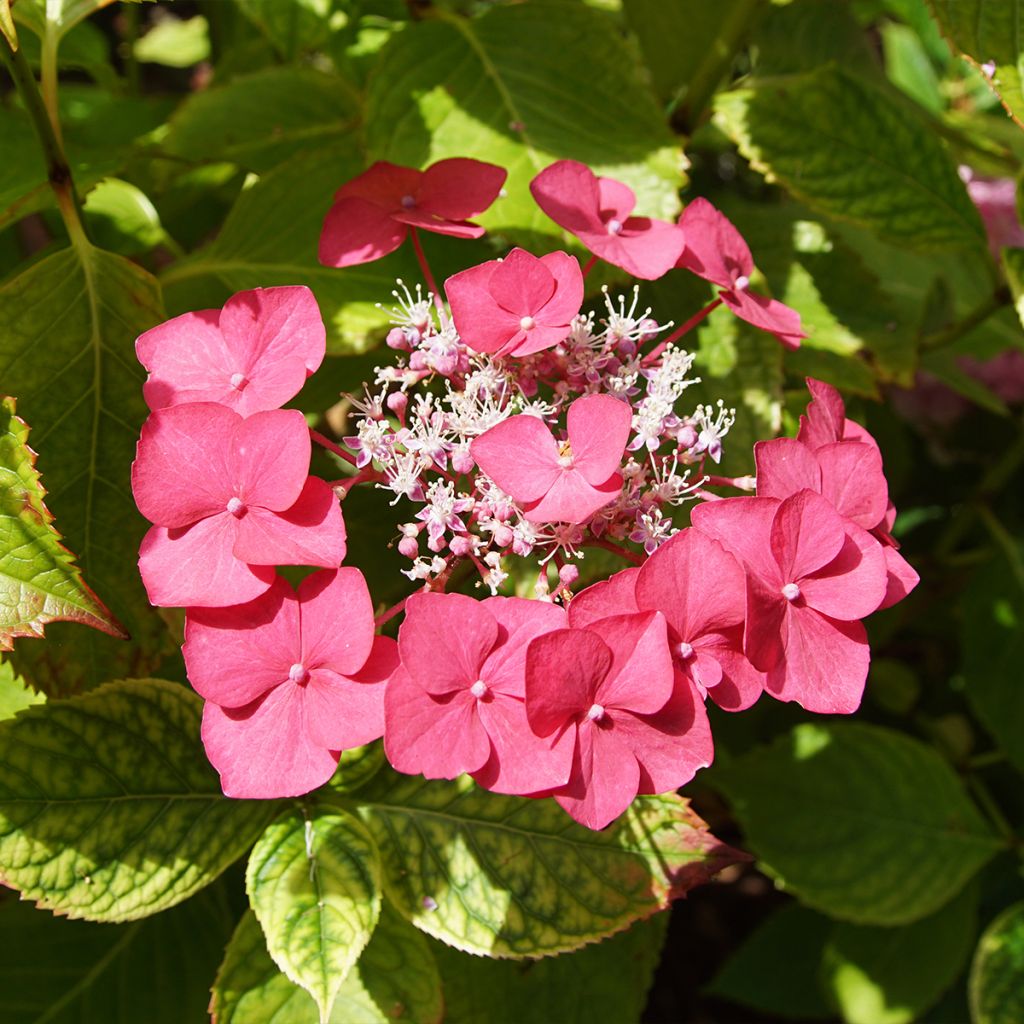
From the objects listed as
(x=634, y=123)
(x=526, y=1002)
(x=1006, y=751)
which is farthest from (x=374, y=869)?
(x=1006, y=751)

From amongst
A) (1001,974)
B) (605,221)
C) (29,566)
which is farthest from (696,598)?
(1001,974)

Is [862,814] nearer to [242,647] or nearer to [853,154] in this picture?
[853,154]

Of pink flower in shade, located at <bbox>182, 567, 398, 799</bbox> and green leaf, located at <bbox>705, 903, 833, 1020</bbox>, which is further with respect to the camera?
green leaf, located at <bbox>705, 903, 833, 1020</bbox>

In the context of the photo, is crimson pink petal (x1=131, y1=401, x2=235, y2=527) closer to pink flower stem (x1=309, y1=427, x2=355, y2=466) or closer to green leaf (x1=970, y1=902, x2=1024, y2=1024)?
pink flower stem (x1=309, y1=427, x2=355, y2=466)

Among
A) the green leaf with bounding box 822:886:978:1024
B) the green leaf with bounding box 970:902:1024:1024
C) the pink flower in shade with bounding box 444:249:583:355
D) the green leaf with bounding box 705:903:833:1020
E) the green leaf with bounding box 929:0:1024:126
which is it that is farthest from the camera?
the green leaf with bounding box 705:903:833:1020

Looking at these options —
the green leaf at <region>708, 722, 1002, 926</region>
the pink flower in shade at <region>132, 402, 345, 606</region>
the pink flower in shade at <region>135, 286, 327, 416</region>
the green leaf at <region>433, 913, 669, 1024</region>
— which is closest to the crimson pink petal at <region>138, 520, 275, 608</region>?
the pink flower in shade at <region>132, 402, 345, 606</region>

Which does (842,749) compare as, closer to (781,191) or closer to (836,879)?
(836,879)

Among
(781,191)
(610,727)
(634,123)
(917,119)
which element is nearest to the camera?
Answer: (610,727)

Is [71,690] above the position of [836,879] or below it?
above
